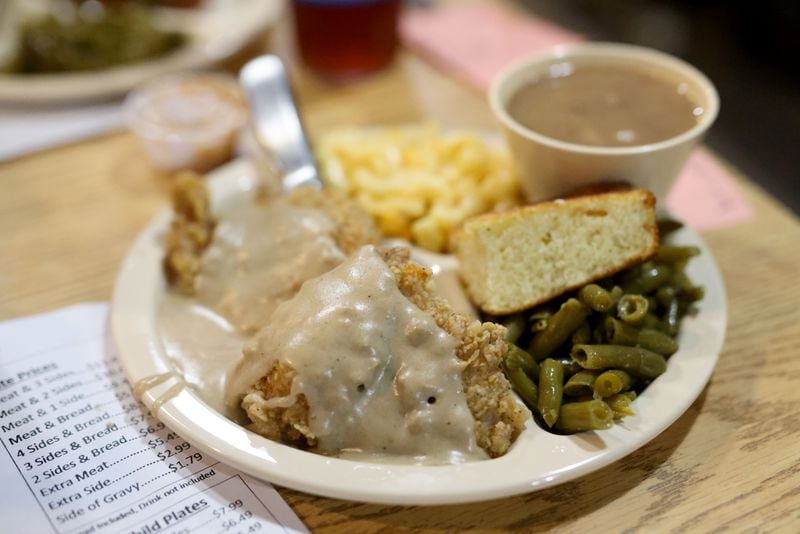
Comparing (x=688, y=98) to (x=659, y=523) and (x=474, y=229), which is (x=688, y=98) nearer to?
(x=474, y=229)

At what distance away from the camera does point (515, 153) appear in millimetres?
2178

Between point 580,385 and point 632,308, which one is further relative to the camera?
point 632,308

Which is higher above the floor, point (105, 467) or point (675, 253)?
point (675, 253)

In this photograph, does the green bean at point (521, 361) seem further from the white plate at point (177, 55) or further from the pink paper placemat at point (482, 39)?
the white plate at point (177, 55)

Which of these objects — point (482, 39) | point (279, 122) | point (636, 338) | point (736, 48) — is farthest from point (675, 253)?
point (736, 48)

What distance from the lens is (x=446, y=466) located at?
1443 millimetres

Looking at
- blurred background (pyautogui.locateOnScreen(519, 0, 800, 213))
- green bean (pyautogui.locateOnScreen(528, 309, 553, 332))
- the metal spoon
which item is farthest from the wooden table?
blurred background (pyautogui.locateOnScreen(519, 0, 800, 213))

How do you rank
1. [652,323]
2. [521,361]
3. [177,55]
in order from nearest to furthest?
[521,361] < [652,323] < [177,55]

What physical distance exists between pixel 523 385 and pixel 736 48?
401 cm

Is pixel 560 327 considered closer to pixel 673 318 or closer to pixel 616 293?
pixel 616 293

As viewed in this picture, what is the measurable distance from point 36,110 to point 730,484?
2.96 metres

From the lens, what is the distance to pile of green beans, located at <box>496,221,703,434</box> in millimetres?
1572

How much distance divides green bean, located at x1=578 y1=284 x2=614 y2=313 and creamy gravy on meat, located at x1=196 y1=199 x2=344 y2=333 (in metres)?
0.62

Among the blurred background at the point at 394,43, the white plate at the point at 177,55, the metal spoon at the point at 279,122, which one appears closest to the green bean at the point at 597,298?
the metal spoon at the point at 279,122
